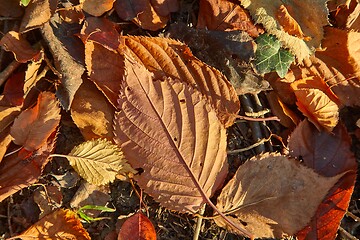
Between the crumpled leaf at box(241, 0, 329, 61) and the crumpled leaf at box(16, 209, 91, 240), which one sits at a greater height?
the crumpled leaf at box(241, 0, 329, 61)

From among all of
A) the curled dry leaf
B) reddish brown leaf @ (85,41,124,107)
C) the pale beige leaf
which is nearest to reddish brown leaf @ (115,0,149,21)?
reddish brown leaf @ (85,41,124,107)

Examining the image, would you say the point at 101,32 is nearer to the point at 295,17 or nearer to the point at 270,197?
the point at 295,17

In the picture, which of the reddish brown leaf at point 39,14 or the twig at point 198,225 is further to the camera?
the twig at point 198,225

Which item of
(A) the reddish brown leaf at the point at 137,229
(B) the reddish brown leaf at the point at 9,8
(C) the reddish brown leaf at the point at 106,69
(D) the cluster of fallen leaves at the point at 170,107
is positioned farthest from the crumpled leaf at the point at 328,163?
(B) the reddish brown leaf at the point at 9,8

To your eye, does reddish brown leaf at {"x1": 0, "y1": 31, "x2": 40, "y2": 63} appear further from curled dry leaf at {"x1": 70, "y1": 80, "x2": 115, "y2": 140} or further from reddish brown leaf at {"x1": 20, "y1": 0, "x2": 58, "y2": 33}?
curled dry leaf at {"x1": 70, "y1": 80, "x2": 115, "y2": 140}

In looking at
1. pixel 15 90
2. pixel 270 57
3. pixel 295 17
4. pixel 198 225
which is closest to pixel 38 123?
pixel 15 90

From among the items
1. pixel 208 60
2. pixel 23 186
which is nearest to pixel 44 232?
pixel 23 186

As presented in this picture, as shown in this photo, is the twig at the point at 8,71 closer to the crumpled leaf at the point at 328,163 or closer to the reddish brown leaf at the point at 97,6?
the reddish brown leaf at the point at 97,6
